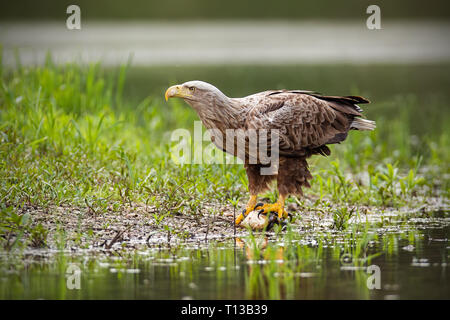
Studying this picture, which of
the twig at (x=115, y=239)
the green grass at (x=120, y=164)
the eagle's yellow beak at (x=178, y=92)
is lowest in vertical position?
the twig at (x=115, y=239)

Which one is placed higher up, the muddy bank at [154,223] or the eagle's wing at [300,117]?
the eagle's wing at [300,117]

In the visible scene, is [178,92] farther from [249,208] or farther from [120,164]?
[120,164]

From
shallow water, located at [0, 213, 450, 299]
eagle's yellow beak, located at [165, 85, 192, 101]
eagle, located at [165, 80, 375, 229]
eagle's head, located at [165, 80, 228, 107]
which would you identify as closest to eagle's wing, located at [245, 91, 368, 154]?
eagle, located at [165, 80, 375, 229]

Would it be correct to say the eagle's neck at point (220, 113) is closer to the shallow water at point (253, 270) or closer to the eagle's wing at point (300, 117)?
the eagle's wing at point (300, 117)

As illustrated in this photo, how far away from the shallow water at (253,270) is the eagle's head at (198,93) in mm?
1280

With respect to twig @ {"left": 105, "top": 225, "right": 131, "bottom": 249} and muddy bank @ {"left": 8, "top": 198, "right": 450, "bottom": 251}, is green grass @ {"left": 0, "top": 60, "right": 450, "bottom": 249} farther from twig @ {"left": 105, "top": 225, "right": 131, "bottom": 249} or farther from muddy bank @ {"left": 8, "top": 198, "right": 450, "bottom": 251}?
twig @ {"left": 105, "top": 225, "right": 131, "bottom": 249}

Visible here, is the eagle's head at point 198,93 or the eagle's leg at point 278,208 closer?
the eagle's head at point 198,93

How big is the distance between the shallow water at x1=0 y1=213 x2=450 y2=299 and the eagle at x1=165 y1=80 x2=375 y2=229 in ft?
2.40

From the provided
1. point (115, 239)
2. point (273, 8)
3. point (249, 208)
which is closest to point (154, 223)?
point (115, 239)

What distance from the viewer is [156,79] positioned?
17.7m

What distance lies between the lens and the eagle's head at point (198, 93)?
275 inches

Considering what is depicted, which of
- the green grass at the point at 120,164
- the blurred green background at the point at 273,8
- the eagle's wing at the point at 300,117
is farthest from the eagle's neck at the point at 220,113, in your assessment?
the blurred green background at the point at 273,8

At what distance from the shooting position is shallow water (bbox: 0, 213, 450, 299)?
5109 mm

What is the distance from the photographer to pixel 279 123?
23.4 feet
